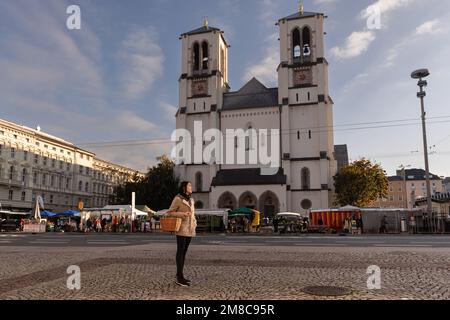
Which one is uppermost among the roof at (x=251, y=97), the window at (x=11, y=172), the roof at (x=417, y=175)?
the roof at (x=251, y=97)

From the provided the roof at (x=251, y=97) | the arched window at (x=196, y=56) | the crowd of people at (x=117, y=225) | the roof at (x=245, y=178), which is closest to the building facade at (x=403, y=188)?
the roof at (x=251, y=97)

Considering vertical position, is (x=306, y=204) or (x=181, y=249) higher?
(x=306, y=204)

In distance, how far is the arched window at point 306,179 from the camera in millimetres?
50656

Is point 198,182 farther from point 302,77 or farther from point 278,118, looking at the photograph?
point 302,77

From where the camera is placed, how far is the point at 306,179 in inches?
2014

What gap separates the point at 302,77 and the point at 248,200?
1838 centimetres

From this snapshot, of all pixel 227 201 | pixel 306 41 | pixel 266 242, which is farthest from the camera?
pixel 306 41

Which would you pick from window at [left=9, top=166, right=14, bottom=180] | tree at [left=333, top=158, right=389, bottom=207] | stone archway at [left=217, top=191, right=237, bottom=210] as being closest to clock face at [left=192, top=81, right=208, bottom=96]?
stone archway at [left=217, top=191, right=237, bottom=210]

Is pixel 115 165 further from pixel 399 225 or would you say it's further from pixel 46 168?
pixel 399 225

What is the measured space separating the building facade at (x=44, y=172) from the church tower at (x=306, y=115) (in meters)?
33.6

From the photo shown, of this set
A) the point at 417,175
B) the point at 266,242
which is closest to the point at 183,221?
the point at 266,242

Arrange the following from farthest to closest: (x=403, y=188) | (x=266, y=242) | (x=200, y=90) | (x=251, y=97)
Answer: (x=403, y=188)
(x=251, y=97)
(x=200, y=90)
(x=266, y=242)

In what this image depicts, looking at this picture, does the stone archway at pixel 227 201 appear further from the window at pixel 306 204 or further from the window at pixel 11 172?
the window at pixel 11 172
